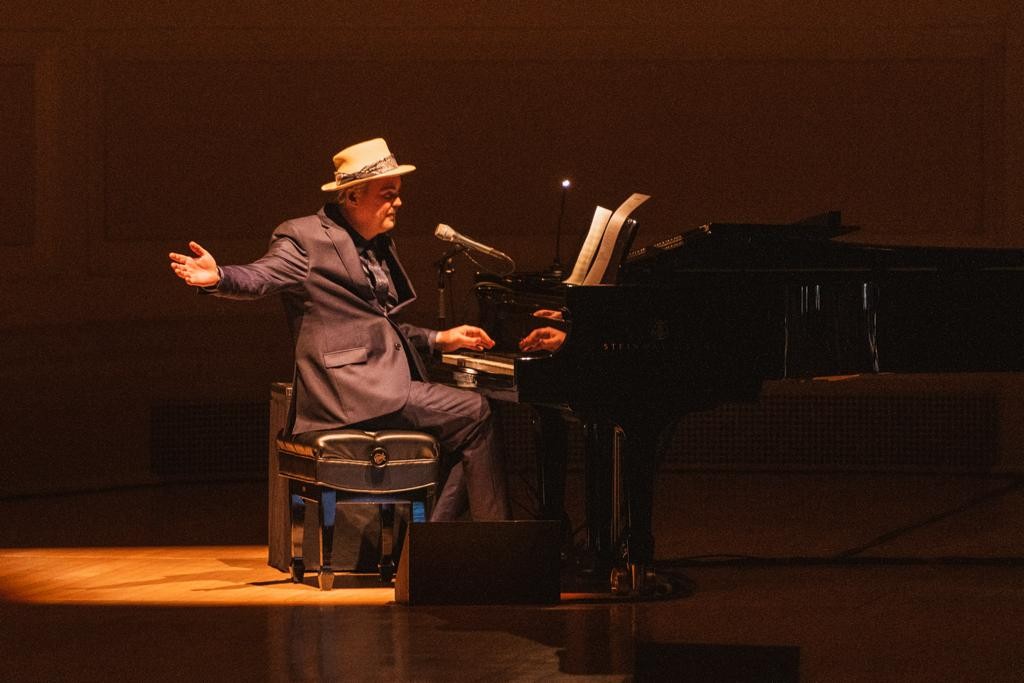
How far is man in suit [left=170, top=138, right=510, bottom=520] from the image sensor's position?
4793 millimetres

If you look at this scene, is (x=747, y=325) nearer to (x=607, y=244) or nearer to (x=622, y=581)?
(x=607, y=244)

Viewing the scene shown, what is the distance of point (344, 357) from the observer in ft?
15.7

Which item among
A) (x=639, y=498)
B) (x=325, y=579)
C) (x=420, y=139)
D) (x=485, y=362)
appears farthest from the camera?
(x=420, y=139)

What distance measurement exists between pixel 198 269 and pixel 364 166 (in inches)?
27.5

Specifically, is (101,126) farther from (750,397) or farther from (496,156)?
(750,397)

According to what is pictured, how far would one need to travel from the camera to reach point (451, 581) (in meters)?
4.42

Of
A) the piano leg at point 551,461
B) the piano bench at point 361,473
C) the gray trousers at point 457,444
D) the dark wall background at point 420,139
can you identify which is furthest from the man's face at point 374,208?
the dark wall background at point 420,139

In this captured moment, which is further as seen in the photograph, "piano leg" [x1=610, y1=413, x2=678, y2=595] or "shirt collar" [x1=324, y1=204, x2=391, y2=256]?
"shirt collar" [x1=324, y1=204, x2=391, y2=256]

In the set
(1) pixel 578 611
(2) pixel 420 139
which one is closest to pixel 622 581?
(1) pixel 578 611

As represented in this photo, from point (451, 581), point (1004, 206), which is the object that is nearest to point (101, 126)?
point (451, 581)

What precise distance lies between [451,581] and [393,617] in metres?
0.20

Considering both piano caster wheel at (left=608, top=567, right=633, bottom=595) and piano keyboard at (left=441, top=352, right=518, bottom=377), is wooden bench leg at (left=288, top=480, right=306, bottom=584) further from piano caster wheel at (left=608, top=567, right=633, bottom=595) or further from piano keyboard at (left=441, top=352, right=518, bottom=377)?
piano caster wheel at (left=608, top=567, right=633, bottom=595)

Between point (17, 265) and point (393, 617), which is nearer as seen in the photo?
point (393, 617)

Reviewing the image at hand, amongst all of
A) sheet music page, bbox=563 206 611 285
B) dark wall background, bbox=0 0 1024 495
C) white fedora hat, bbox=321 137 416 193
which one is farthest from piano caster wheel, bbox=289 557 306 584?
dark wall background, bbox=0 0 1024 495
